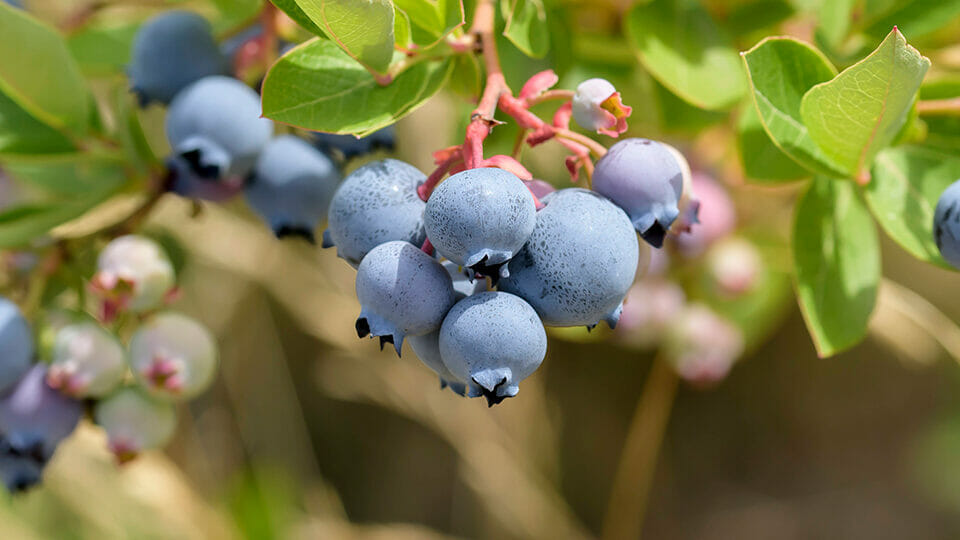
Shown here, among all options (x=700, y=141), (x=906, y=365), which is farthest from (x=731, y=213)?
(x=906, y=365)

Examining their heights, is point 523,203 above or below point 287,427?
above

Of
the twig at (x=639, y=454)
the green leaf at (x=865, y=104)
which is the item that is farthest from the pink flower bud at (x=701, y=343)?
the green leaf at (x=865, y=104)

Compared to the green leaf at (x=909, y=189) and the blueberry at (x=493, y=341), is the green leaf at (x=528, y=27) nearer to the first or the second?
the blueberry at (x=493, y=341)

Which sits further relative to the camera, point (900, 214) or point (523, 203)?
point (900, 214)

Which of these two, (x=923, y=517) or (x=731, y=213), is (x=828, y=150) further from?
(x=923, y=517)

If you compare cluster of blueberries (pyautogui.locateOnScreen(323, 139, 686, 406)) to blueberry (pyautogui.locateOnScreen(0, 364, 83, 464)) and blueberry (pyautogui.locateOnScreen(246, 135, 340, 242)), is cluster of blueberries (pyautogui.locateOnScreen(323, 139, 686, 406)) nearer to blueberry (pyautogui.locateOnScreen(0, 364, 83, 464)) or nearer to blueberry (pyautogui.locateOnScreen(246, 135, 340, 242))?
blueberry (pyautogui.locateOnScreen(246, 135, 340, 242))

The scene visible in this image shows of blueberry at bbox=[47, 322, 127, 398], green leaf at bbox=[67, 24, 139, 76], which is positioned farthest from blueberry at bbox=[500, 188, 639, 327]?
green leaf at bbox=[67, 24, 139, 76]
